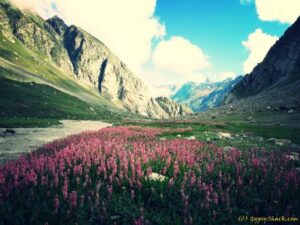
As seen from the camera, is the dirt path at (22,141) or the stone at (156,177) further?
the dirt path at (22,141)

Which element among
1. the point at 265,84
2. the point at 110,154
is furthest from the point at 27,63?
the point at 110,154

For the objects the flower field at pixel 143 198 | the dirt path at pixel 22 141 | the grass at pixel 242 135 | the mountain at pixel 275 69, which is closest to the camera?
the flower field at pixel 143 198

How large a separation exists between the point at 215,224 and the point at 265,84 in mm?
128249

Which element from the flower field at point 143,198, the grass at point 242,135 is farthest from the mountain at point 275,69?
the flower field at point 143,198

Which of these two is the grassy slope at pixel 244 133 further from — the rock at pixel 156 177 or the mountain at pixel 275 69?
the mountain at pixel 275 69

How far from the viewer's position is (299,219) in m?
4.92

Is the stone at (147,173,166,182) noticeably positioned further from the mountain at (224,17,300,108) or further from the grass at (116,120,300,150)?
the mountain at (224,17,300,108)

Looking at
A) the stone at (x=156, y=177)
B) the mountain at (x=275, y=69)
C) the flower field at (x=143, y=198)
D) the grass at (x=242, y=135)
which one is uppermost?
the mountain at (x=275, y=69)

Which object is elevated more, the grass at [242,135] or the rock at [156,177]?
the grass at [242,135]

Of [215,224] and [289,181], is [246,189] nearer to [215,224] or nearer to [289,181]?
[289,181]

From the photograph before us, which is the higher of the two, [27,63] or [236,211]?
[27,63]

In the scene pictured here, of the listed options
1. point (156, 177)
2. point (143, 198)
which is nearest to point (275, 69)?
point (156, 177)

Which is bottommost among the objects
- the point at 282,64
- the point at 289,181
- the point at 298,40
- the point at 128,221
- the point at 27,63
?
the point at 128,221

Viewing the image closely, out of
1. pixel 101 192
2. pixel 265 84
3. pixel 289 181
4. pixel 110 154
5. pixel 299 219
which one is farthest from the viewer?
pixel 265 84
